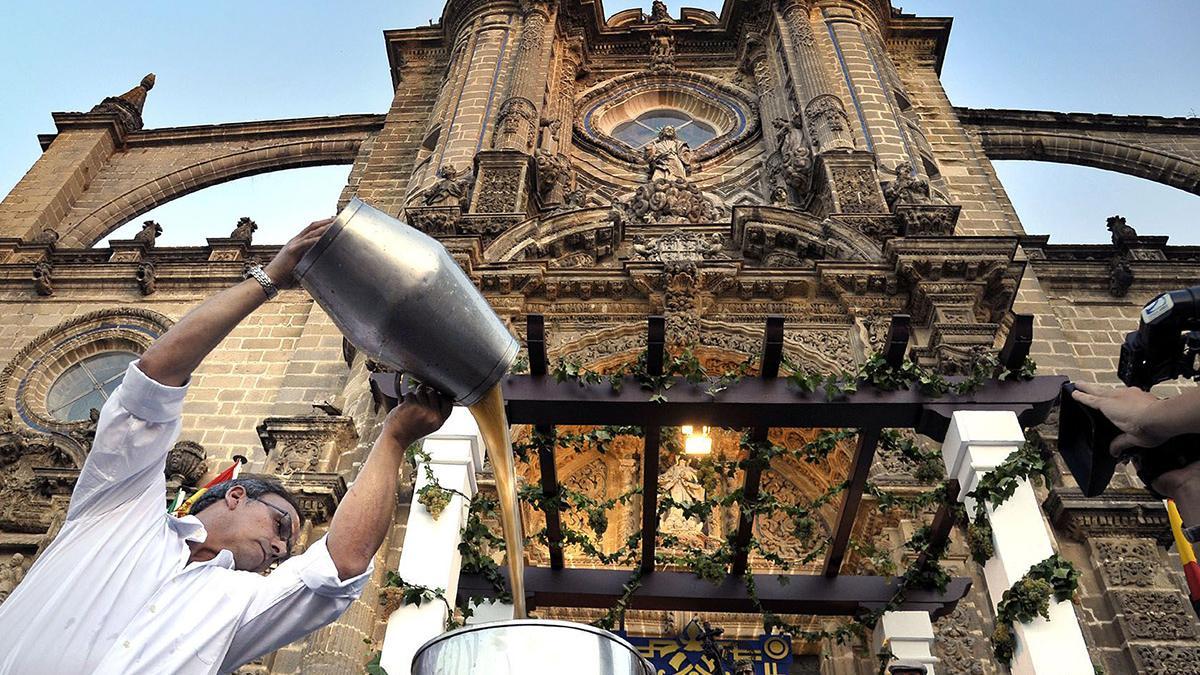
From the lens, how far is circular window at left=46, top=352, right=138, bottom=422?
12.7 metres

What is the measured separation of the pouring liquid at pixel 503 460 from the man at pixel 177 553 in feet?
1.30

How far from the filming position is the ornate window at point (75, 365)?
12.7 meters

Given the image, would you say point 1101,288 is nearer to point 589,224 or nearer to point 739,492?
point 589,224

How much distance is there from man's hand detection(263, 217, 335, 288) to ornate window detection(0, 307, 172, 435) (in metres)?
11.6

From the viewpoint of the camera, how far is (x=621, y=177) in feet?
50.6

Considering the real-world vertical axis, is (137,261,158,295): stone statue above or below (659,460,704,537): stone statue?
above

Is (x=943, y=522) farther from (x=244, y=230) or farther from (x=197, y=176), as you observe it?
(x=197, y=176)

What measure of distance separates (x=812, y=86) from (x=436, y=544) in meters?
11.9

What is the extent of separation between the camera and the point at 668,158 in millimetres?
13766

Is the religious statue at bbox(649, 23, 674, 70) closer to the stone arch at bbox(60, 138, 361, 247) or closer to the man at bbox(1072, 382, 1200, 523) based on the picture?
the stone arch at bbox(60, 138, 361, 247)

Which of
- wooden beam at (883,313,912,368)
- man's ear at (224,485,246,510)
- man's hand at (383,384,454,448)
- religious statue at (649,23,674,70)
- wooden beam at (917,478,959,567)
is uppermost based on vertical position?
religious statue at (649,23,674,70)

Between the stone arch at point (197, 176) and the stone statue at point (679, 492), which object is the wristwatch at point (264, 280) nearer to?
the stone statue at point (679, 492)

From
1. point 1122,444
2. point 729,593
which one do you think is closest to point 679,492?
point 729,593

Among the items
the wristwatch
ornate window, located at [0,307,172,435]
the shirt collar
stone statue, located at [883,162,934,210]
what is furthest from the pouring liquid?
ornate window, located at [0,307,172,435]
